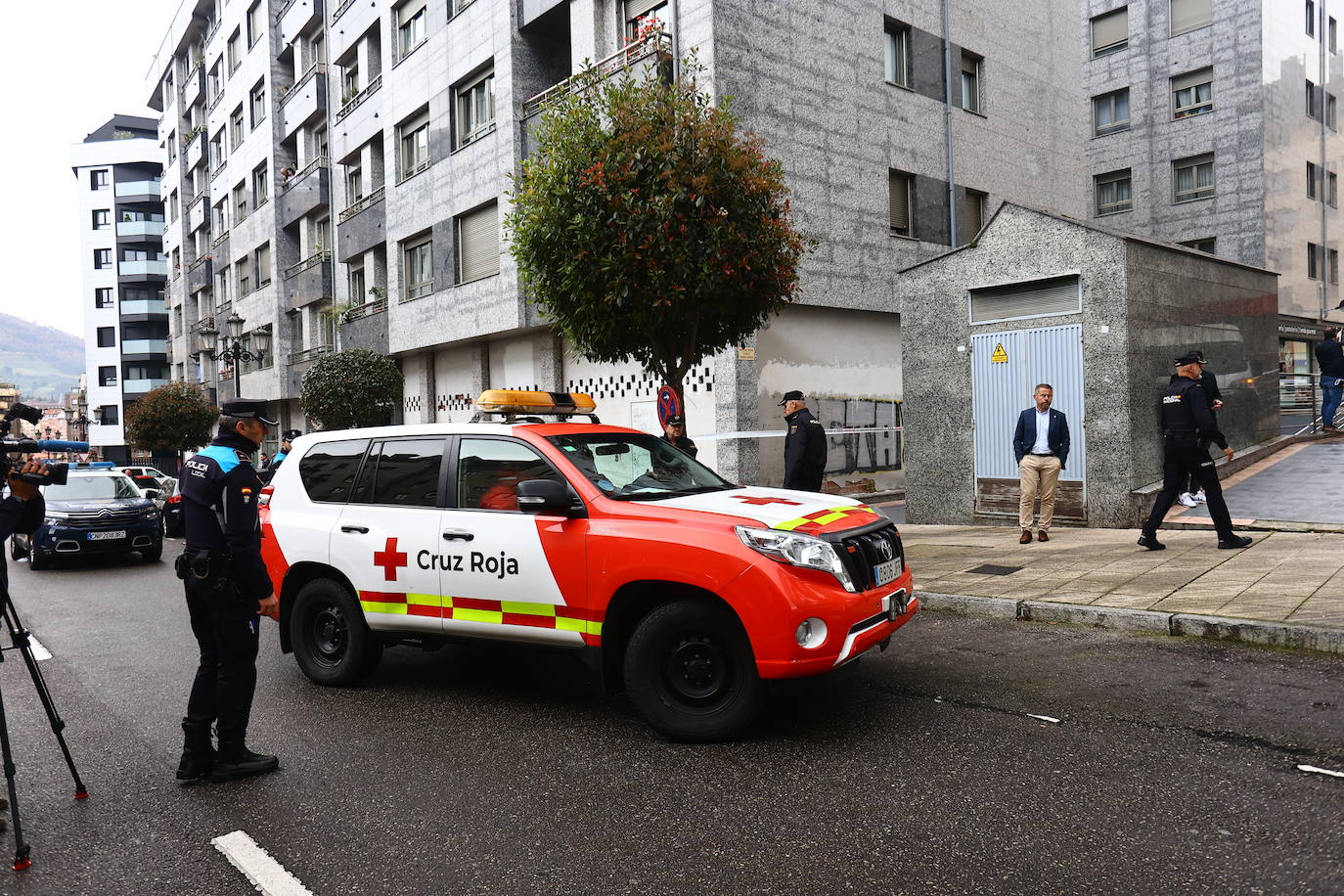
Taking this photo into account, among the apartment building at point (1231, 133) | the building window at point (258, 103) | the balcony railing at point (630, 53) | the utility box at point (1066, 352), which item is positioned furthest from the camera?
the building window at point (258, 103)

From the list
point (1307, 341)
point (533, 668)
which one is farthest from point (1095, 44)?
point (533, 668)

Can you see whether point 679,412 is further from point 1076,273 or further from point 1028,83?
point 1028,83

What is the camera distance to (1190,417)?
30.3 feet

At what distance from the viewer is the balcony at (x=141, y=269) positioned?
6838 cm

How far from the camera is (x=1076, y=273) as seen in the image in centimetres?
1163

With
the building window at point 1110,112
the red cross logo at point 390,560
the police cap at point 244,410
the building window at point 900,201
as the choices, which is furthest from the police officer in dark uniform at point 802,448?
the building window at point 1110,112

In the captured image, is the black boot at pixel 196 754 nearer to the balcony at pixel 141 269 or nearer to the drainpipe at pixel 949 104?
the drainpipe at pixel 949 104

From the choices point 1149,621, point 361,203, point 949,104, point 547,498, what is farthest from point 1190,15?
point 547,498

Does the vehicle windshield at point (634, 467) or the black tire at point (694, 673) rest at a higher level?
the vehicle windshield at point (634, 467)

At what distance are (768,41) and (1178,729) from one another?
1447cm

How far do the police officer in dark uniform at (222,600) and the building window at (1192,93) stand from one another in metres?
32.5

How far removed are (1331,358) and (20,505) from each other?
1715 cm

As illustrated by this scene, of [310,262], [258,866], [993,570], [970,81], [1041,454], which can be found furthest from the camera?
[310,262]

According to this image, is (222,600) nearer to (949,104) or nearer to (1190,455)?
(1190,455)
